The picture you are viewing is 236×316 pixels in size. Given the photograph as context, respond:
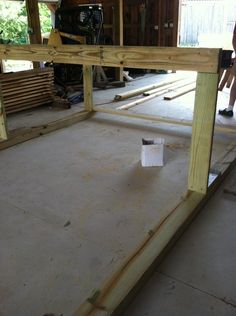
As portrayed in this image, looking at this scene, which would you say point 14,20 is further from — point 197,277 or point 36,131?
point 197,277

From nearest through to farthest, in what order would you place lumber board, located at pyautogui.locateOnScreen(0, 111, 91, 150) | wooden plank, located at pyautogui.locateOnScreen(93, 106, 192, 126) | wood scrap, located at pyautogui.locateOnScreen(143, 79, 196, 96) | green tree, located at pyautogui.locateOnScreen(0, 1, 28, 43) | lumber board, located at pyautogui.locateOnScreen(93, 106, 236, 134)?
lumber board, located at pyautogui.locateOnScreen(0, 111, 91, 150) → lumber board, located at pyautogui.locateOnScreen(93, 106, 236, 134) → wooden plank, located at pyautogui.locateOnScreen(93, 106, 192, 126) → wood scrap, located at pyautogui.locateOnScreen(143, 79, 196, 96) → green tree, located at pyautogui.locateOnScreen(0, 1, 28, 43)

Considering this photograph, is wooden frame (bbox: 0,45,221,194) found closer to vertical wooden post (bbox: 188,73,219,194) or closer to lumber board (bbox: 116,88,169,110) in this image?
vertical wooden post (bbox: 188,73,219,194)

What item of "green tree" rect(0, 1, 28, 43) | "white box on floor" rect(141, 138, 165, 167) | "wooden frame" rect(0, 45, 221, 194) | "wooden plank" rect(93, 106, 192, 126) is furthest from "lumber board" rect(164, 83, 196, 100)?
"green tree" rect(0, 1, 28, 43)

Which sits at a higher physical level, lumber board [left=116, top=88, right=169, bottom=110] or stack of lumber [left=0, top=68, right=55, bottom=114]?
stack of lumber [left=0, top=68, right=55, bottom=114]

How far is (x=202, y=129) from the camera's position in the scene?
1.81 metres

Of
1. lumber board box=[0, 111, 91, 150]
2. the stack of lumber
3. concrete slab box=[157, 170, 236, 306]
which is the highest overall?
the stack of lumber

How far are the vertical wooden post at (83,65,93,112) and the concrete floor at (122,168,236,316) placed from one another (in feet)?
8.32

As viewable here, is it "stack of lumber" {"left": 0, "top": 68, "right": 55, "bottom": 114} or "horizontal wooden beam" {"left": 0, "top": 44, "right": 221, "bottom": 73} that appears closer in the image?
"horizontal wooden beam" {"left": 0, "top": 44, "right": 221, "bottom": 73}

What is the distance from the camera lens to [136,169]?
244 centimetres

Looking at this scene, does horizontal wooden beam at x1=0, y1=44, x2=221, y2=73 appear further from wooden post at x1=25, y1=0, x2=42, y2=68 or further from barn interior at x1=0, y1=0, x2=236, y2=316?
wooden post at x1=25, y1=0, x2=42, y2=68

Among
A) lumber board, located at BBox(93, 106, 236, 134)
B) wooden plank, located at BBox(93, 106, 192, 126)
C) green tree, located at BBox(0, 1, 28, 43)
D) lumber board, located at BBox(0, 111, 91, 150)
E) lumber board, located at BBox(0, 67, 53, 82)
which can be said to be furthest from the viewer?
green tree, located at BBox(0, 1, 28, 43)

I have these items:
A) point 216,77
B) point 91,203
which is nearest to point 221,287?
point 91,203

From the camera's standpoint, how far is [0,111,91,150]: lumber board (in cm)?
295

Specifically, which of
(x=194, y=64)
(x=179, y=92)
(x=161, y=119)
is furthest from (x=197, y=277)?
(x=179, y=92)
